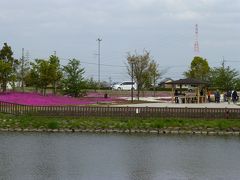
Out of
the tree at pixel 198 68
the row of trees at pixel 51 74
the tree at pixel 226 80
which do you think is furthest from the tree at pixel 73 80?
the tree at pixel 198 68

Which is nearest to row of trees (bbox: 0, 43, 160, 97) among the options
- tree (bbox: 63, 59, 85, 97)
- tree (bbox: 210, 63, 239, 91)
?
tree (bbox: 63, 59, 85, 97)

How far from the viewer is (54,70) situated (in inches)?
2376

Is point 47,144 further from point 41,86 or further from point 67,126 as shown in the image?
point 41,86

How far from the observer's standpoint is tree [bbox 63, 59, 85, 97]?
195ft

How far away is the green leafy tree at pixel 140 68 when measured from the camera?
67.2 m

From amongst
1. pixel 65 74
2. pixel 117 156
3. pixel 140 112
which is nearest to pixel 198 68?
pixel 65 74

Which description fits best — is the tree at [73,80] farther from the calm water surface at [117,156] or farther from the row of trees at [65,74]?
the calm water surface at [117,156]

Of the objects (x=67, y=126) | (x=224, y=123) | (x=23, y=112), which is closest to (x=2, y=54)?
(x=23, y=112)

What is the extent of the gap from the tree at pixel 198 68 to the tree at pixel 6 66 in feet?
106

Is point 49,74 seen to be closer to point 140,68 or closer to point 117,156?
point 140,68

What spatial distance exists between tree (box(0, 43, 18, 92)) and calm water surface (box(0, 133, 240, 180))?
81.2 feet

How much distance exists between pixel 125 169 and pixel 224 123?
51.3ft

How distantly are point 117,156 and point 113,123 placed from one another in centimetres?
1046

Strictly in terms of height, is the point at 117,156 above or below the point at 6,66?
below
